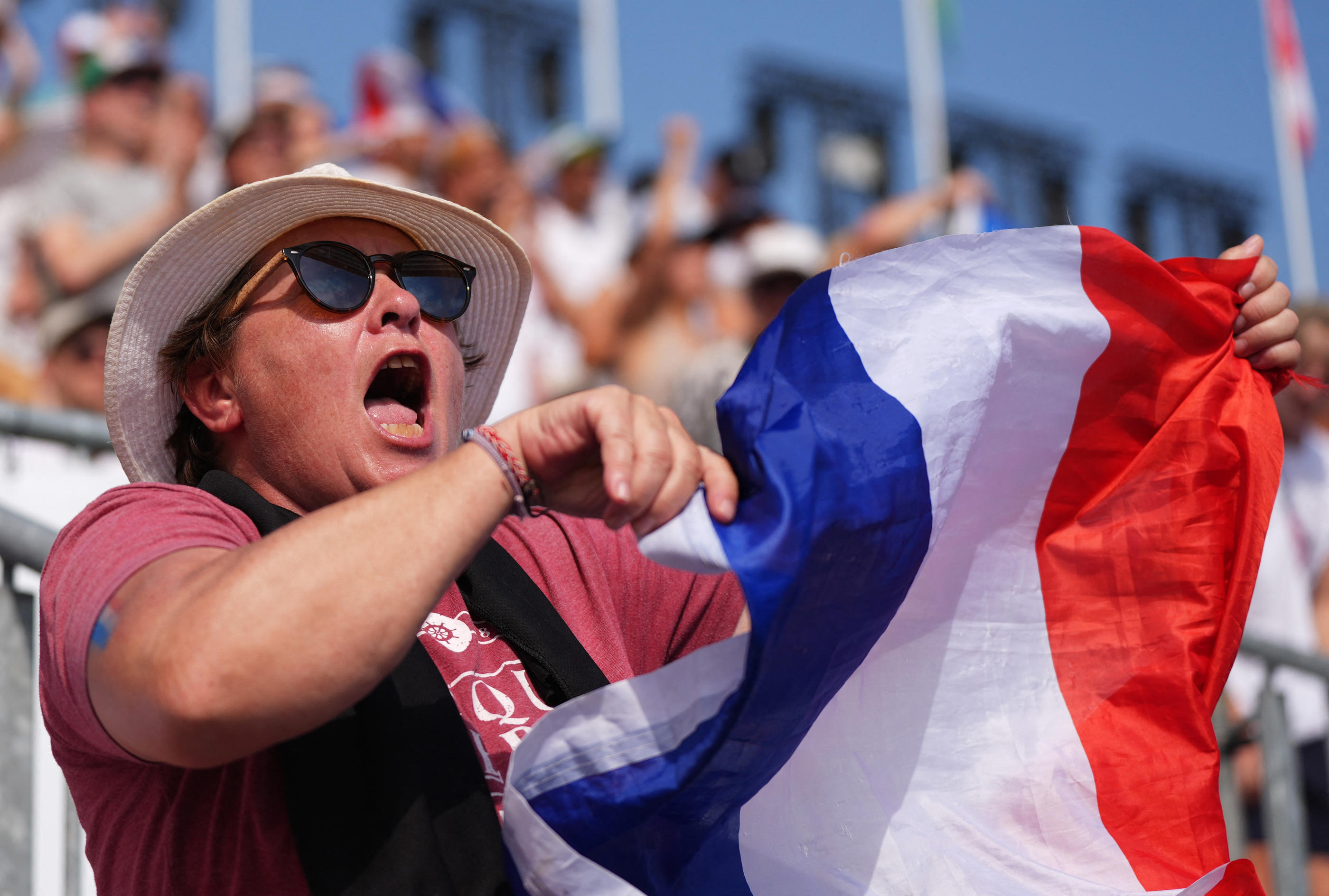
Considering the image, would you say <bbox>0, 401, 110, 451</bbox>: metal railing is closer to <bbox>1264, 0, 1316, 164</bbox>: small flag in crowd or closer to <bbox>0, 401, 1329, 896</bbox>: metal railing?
<bbox>0, 401, 1329, 896</bbox>: metal railing

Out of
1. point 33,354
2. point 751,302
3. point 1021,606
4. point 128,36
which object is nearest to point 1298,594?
point 751,302

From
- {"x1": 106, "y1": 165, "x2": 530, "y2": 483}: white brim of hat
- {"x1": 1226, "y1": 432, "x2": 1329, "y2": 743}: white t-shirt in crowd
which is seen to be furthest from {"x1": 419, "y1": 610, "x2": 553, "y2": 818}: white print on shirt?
{"x1": 1226, "y1": 432, "x2": 1329, "y2": 743}: white t-shirt in crowd

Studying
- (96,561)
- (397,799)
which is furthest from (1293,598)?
(96,561)

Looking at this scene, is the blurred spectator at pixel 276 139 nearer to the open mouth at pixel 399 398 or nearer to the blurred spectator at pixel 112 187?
the blurred spectator at pixel 112 187

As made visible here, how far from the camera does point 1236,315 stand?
7.11ft

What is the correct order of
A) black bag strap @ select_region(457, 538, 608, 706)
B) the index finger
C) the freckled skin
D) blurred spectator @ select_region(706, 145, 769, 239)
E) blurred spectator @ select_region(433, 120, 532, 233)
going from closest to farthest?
the index finger < black bag strap @ select_region(457, 538, 608, 706) < the freckled skin < blurred spectator @ select_region(433, 120, 532, 233) < blurred spectator @ select_region(706, 145, 769, 239)

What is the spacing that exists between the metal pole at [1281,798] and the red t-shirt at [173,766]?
226 centimetres

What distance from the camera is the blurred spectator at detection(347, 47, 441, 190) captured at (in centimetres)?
638

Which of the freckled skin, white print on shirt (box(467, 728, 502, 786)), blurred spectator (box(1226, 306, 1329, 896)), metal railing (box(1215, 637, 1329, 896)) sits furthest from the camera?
blurred spectator (box(1226, 306, 1329, 896))

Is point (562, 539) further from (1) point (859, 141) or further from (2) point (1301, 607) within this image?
(1) point (859, 141)

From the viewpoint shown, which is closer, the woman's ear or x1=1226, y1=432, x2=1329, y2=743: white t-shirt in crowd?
the woman's ear

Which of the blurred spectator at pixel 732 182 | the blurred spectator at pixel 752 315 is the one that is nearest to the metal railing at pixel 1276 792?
the blurred spectator at pixel 752 315

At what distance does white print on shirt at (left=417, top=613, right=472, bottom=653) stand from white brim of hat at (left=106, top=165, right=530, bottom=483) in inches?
24.2

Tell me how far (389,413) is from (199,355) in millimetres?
341
